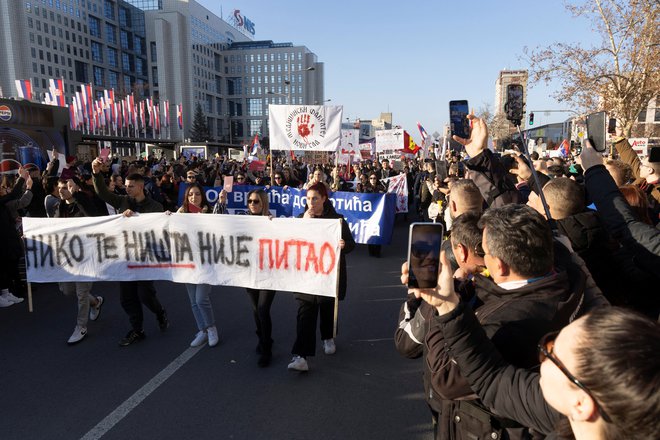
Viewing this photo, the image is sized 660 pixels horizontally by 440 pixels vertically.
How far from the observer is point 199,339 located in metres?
4.64

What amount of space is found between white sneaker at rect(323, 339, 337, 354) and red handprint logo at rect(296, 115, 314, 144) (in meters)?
5.38

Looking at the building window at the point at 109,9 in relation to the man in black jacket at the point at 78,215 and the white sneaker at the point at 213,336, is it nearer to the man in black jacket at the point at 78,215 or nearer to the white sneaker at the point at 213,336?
the man in black jacket at the point at 78,215

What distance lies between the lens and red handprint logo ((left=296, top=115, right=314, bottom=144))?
888 centimetres

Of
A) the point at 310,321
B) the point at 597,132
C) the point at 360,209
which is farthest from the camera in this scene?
the point at 360,209

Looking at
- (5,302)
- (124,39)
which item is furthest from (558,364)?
(124,39)

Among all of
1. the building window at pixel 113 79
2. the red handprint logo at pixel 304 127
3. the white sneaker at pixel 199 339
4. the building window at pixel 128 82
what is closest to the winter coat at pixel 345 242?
the white sneaker at pixel 199 339

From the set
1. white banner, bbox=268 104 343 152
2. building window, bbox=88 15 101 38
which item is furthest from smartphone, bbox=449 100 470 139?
building window, bbox=88 15 101 38

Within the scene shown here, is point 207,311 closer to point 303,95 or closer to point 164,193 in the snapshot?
point 164,193

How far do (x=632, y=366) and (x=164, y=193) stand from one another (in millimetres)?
11101

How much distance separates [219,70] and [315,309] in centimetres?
12497

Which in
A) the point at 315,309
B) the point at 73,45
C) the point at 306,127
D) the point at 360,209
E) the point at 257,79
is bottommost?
the point at 315,309

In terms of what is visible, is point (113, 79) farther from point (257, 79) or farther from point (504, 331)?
point (504, 331)

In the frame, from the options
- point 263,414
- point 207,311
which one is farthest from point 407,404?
point 207,311

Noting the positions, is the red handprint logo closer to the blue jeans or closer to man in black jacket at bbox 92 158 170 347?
man in black jacket at bbox 92 158 170 347
